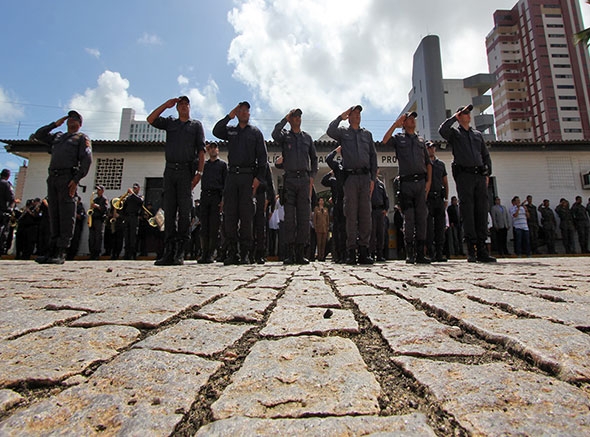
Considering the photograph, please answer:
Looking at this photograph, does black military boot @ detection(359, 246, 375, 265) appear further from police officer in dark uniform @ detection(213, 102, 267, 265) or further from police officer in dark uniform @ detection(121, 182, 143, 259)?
police officer in dark uniform @ detection(121, 182, 143, 259)

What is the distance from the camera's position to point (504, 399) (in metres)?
0.65

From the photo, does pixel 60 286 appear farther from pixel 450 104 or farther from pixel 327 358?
pixel 450 104

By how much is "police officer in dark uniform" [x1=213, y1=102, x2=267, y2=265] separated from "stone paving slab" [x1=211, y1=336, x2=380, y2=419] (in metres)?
3.89

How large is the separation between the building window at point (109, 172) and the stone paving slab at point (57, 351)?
14485mm

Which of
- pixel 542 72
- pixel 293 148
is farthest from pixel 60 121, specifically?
pixel 542 72

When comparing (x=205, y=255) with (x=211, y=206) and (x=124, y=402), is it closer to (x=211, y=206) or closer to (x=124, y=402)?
(x=211, y=206)

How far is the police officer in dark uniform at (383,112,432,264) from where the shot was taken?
504 centimetres

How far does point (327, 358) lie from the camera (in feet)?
2.89

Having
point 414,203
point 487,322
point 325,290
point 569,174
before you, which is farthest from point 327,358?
point 569,174

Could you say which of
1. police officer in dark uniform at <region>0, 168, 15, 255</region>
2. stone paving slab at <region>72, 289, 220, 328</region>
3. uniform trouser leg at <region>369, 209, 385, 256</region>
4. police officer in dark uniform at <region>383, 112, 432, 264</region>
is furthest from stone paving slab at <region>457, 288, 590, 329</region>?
police officer in dark uniform at <region>0, 168, 15, 255</region>

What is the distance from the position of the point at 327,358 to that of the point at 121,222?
11295mm

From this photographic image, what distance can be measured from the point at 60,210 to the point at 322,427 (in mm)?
5310

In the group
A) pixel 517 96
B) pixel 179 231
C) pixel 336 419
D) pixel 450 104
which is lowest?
pixel 336 419

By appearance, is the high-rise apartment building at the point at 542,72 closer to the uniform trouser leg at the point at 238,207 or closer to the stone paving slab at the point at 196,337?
the uniform trouser leg at the point at 238,207
